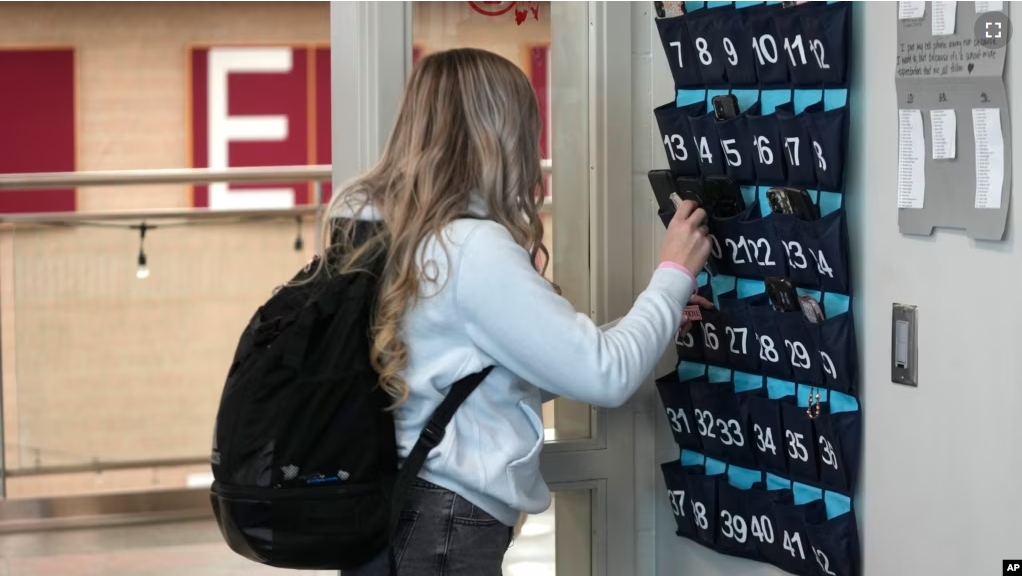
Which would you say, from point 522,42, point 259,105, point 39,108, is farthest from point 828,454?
point 39,108

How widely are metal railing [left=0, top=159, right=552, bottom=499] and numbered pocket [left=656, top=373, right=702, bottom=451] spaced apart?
8.65 ft

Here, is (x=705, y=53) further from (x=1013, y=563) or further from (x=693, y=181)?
(x=1013, y=563)

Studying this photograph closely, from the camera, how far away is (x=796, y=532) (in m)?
1.92

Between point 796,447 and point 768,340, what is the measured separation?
6.8 inches

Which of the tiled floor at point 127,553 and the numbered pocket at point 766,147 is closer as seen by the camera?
the numbered pocket at point 766,147

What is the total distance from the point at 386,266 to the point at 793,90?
68cm

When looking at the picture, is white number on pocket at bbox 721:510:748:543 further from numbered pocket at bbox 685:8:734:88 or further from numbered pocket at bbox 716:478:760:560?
numbered pocket at bbox 685:8:734:88

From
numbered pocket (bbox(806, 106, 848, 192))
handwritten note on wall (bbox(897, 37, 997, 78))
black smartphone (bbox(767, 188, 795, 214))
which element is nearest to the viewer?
handwritten note on wall (bbox(897, 37, 997, 78))

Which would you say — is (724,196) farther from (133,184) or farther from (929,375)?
(133,184)

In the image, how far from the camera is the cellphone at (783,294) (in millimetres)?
1887

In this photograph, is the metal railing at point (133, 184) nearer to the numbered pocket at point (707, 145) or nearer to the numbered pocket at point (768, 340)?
the numbered pocket at point (707, 145)

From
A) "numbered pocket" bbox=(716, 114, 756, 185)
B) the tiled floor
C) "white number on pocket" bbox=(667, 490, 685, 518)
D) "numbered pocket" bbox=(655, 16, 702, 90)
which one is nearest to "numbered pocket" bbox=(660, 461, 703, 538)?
"white number on pocket" bbox=(667, 490, 685, 518)

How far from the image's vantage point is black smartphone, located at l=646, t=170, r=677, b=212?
2.11 m

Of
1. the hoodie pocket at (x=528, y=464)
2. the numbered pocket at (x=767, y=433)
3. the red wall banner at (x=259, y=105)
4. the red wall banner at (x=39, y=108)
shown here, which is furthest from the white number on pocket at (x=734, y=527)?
the red wall banner at (x=39, y=108)
